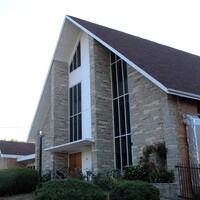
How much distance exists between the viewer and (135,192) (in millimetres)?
10742

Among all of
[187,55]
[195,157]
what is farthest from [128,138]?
[187,55]

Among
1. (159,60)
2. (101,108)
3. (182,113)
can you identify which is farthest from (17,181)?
(159,60)

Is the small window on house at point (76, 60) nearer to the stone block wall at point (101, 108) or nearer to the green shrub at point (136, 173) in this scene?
the stone block wall at point (101, 108)

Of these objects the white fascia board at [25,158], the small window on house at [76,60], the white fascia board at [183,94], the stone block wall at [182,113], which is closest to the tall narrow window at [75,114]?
the small window on house at [76,60]

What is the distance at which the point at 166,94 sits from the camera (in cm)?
1448

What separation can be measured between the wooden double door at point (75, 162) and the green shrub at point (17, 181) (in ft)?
10.6

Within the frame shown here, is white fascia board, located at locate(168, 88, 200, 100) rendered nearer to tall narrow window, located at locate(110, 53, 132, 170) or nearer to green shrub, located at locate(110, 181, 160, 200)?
tall narrow window, located at locate(110, 53, 132, 170)

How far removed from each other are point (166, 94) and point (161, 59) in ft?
16.3

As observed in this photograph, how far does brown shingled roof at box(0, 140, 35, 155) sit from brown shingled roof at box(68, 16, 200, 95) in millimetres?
16671

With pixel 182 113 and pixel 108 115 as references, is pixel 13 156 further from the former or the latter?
pixel 182 113

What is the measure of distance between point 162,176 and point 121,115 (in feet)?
17.3

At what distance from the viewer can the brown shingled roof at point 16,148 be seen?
33000mm

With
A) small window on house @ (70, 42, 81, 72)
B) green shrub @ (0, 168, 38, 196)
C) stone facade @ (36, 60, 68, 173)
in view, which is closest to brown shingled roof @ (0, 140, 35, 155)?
stone facade @ (36, 60, 68, 173)

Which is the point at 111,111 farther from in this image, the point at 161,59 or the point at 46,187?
the point at 46,187
